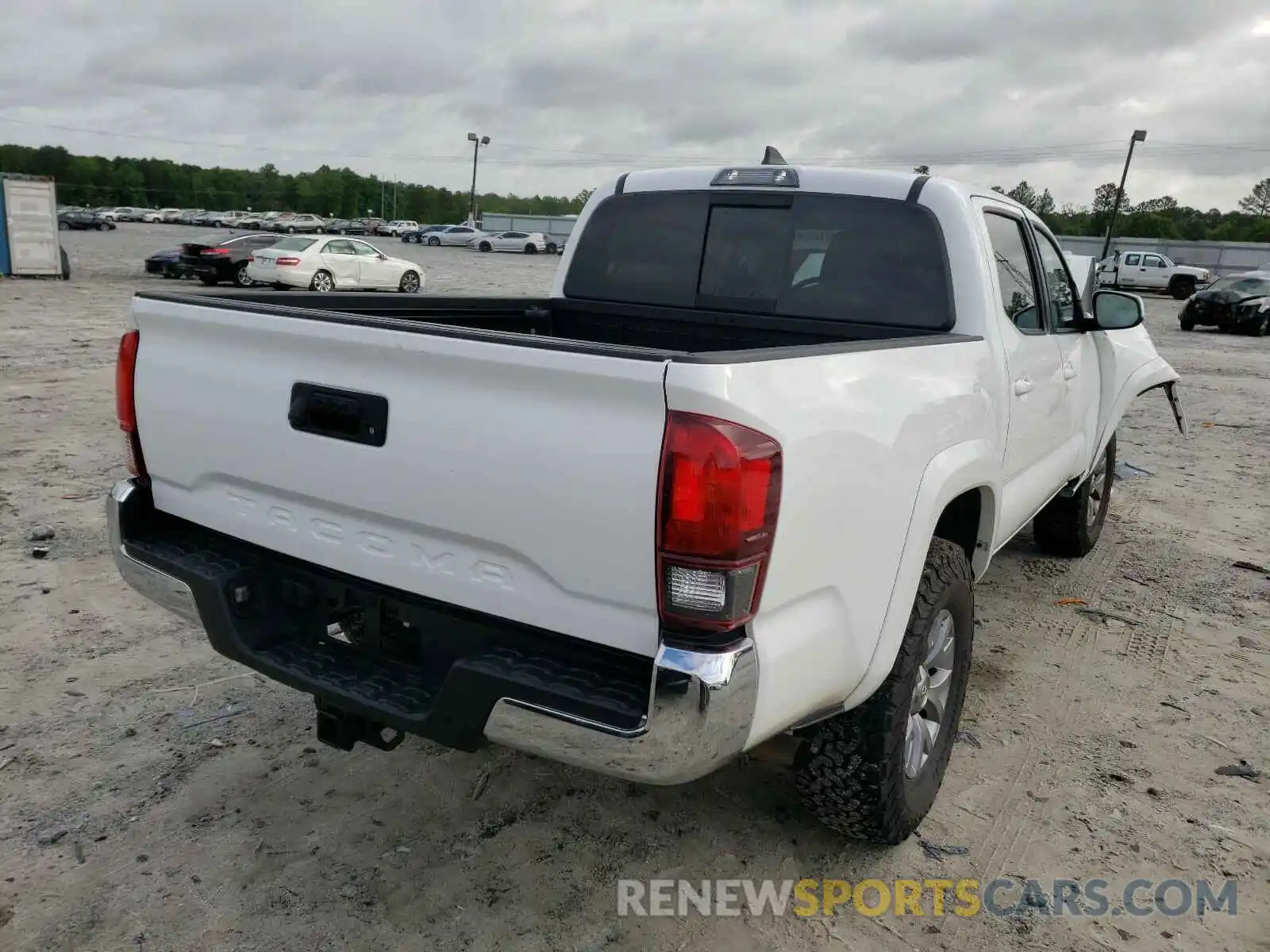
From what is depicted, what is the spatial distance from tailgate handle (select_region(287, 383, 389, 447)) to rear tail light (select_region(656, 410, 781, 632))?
813mm

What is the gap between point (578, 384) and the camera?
211 cm

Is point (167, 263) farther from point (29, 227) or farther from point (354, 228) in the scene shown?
point (354, 228)

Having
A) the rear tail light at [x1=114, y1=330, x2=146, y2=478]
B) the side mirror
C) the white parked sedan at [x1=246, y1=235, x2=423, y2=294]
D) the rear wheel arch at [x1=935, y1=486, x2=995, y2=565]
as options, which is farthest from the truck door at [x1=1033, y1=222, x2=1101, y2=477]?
the white parked sedan at [x1=246, y1=235, x2=423, y2=294]

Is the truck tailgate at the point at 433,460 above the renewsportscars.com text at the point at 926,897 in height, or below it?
above

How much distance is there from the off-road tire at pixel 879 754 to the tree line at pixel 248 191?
122 meters

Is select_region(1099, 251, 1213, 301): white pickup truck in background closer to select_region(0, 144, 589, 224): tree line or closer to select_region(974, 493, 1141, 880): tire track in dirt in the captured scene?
select_region(974, 493, 1141, 880): tire track in dirt

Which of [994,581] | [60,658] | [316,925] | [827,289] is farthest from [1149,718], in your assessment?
[60,658]

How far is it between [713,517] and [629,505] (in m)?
0.19

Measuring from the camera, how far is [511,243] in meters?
57.6

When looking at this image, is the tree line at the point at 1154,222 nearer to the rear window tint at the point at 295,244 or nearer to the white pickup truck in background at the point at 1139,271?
the white pickup truck in background at the point at 1139,271

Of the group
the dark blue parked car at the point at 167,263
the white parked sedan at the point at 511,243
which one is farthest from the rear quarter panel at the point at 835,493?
the white parked sedan at the point at 511,243

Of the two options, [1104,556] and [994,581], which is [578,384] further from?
[1104,556]

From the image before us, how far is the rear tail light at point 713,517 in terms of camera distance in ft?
6.60

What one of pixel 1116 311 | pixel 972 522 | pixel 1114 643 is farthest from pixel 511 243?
pixel 972 522
